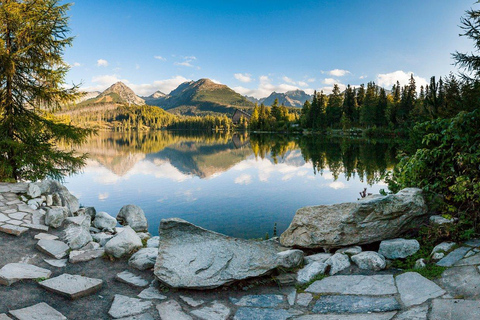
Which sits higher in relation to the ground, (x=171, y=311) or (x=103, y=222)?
(x=171, y=311)

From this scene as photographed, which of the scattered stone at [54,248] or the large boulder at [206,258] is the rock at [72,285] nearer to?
the large boulder at [206,258]

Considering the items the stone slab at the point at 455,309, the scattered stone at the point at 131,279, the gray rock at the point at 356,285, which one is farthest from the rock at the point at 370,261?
the scattered stone at the point at 131,279

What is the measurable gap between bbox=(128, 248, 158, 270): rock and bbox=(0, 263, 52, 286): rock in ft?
4.58

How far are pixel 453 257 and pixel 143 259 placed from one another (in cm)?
544

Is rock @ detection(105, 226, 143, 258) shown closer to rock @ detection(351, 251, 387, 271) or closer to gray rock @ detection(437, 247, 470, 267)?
rock @ detection(351, 251, 387, 271)

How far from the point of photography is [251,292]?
15.4 feet

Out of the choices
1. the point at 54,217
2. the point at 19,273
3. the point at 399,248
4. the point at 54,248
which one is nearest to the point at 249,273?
the point at 399,248

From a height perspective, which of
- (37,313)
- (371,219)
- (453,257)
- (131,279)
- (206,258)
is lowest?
(131,279)

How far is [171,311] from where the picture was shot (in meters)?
4.06

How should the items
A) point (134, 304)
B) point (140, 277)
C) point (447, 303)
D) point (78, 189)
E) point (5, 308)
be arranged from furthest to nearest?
point (78, 189)
point (140, 277)
point (134, 304)
point (5, 308)
point (447, 303)

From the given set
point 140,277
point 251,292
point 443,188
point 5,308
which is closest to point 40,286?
point 5,308

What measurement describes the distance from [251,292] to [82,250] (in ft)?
12.8

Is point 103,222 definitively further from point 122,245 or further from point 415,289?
point 415,289

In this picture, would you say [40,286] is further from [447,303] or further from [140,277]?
[447,303]
